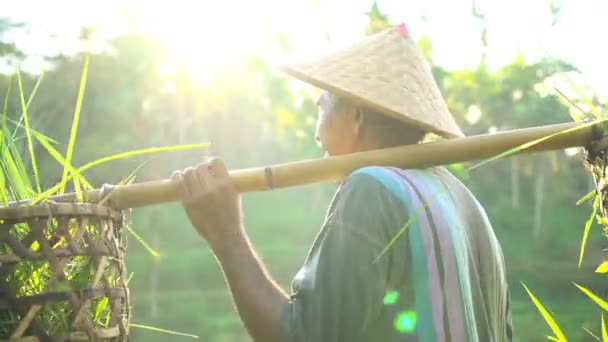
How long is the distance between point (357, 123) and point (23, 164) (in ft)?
1.90

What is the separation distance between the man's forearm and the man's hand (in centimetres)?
2

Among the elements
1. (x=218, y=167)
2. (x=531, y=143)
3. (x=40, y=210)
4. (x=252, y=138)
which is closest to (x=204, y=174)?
(x=218, y=167)

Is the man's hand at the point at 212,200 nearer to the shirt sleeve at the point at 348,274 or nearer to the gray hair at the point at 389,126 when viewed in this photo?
the shirt sleeve at the point at 348,274

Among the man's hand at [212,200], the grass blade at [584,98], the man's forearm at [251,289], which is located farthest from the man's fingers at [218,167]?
the grass blade at [584,98]

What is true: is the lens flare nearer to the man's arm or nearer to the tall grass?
the man's arm

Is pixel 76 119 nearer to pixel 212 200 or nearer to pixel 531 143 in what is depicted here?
pixel 212 200

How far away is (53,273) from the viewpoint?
134 centimetres

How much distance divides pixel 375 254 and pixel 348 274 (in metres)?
0.05

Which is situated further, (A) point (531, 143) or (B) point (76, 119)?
(B) point (76, 119)

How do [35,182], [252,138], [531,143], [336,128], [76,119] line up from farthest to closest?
[252,138], [336,128], [35,182], [76,119], [531,143]

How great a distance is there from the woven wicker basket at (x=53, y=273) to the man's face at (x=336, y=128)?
463mm

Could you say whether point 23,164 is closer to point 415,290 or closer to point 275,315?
point 275,315

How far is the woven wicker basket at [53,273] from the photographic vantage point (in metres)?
1.34

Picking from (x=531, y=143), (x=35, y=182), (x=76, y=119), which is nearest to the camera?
(x=531, y=143)
